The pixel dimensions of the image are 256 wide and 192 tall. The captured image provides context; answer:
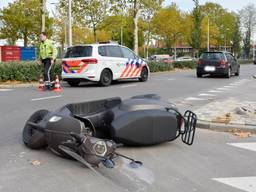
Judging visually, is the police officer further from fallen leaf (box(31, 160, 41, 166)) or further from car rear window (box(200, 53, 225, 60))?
car rear window (box(200, 53, 225, 60))

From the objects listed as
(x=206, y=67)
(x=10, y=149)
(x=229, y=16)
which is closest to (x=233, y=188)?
(x=10, y=149)

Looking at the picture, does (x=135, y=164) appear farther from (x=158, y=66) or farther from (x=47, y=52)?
(x=158, y=66)

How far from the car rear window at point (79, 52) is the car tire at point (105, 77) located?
0.96m

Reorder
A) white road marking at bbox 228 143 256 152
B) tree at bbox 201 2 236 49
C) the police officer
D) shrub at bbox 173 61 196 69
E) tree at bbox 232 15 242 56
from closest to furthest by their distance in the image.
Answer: white road marking at bbox 228 143 256 152 → the police officer → shrub at bbox 173 61 196 69 → tree at bbox 232 15 242 56 → tree at bbox 201 2 236 49

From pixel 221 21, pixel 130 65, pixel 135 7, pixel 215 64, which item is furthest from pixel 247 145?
pixel 221 21

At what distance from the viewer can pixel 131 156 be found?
203 inches

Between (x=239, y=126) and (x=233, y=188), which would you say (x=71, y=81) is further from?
(x=233, y=188)

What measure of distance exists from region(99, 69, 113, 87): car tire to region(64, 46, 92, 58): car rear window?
3.14 feet

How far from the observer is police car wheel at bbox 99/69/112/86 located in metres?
15.4

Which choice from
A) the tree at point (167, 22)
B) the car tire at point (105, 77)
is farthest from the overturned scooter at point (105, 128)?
the tree at point (167, 22)

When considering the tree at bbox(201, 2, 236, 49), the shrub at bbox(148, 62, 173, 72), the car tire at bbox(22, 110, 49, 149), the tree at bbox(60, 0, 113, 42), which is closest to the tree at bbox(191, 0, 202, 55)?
the shrub at bbox(148, 62, 173, 72)

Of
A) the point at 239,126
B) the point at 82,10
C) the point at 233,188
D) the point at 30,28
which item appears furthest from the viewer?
the point at 30,28

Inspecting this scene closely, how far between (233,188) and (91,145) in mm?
1563

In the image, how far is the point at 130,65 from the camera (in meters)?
17.0
